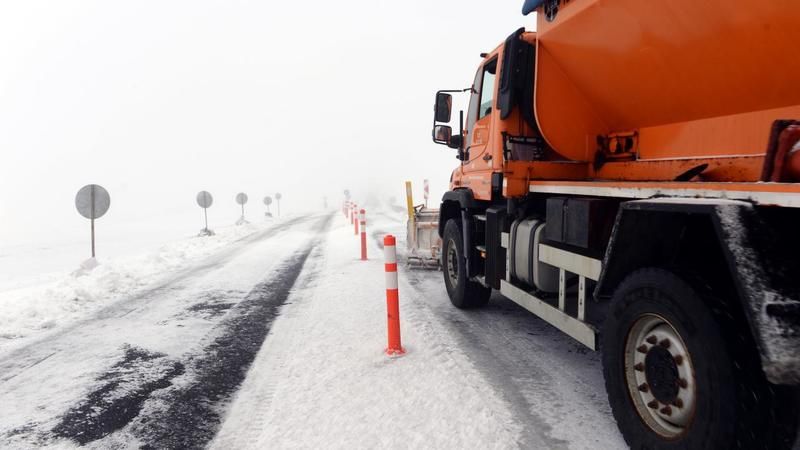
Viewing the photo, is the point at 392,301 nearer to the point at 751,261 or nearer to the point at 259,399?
the point at 259,399

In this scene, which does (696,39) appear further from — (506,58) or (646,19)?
(506,58)

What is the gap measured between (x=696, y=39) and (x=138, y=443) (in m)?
3.93

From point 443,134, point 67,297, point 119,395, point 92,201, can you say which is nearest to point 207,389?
point 119,395

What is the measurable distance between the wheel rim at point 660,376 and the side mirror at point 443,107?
3.67 m

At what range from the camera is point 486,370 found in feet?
11.5

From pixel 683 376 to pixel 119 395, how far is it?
3498 mm

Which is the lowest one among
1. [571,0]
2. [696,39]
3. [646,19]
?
[696,39]

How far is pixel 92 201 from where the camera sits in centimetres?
1001

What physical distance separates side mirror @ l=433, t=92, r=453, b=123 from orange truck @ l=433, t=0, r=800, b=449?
698 mm

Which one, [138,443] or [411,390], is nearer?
[138,443]

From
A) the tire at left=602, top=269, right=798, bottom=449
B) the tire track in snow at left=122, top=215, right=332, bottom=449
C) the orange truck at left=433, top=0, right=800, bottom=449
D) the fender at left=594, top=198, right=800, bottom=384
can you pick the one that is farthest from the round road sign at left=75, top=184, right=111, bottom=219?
the fender at left=594, top=198, right=800, bottom=384

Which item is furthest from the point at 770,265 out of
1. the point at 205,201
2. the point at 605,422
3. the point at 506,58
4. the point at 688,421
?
Result: the point at 205,201

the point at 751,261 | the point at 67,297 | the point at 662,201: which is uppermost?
the point at 662,201

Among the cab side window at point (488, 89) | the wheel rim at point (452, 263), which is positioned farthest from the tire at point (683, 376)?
the wheel rim at point (452, 263)
